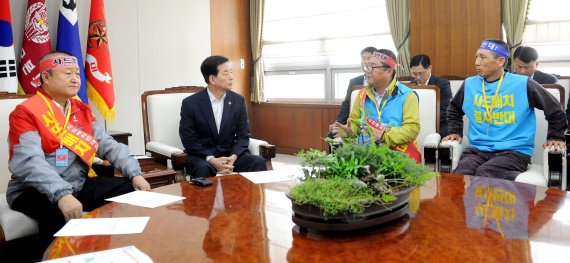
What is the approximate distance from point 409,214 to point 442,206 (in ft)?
0.55

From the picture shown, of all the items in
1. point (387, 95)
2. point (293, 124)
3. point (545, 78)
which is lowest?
point (293, 124)

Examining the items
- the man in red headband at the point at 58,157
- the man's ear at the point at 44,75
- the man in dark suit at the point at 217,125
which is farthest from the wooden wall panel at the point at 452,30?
the man's ear at the point at 44,75

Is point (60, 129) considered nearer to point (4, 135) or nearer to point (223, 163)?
point (4, 135)

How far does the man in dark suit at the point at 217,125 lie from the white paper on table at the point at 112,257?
186 cm

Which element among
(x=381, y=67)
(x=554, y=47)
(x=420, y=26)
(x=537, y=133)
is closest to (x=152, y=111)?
(x=381, y=67)

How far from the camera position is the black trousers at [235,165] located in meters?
3.02

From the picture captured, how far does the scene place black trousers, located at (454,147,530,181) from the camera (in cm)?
267

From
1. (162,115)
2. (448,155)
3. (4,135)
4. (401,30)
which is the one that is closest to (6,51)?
(162,115)

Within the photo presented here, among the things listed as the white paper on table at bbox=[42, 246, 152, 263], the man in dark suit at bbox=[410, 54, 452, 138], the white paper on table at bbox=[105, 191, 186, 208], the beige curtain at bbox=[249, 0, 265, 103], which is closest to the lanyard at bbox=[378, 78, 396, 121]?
the man in dark suit at bbox=[410, 54, 452, 138]

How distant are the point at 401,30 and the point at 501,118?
8.05 feet

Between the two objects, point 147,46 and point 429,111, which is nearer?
point 429,111

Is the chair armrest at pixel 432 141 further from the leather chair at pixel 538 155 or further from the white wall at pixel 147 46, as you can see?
the white wall at pixel 147 46

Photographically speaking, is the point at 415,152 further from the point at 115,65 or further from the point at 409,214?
the point at 115,65

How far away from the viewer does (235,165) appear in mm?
3186
